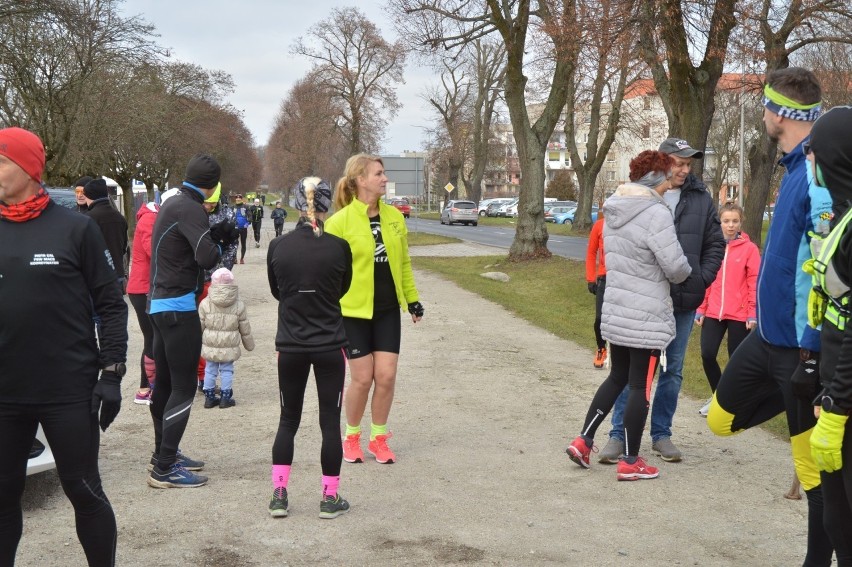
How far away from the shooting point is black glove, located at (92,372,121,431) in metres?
3.75

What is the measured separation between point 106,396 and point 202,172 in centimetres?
236

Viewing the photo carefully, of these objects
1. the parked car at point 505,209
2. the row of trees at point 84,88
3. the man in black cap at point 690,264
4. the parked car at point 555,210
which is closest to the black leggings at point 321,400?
the man in black cap at point 690,264

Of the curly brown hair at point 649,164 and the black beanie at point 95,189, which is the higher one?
the curly brown hair at point 649,164

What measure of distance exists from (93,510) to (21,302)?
0.90 metres

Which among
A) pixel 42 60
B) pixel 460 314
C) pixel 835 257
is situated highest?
pixel 42 60

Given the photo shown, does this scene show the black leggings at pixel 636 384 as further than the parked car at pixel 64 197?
No

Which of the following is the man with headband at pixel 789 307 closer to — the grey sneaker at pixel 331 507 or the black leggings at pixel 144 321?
the grey sneaker at pixel 331 507

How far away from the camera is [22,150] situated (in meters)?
3.67

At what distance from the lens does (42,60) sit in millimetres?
28297

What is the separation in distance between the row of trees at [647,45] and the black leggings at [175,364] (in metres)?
11.8

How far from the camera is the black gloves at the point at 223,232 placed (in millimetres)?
5875

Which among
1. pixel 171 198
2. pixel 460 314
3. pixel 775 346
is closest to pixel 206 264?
pixel 171 198

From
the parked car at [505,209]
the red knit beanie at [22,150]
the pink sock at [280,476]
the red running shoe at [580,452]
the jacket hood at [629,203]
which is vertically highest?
the red knit beanie at [22,150]

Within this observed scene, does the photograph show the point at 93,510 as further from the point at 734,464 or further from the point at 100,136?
the point at 100,136
